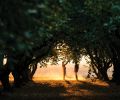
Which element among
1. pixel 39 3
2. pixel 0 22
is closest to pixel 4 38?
pixel 0 22

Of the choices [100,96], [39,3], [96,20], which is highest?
[96,20]

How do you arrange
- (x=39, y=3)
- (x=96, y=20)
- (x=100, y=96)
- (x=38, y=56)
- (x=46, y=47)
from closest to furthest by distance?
(x=39, y=3), (x=96, y=20), (x=100, y=96), (x=46, y=47), (x=38, y=56)

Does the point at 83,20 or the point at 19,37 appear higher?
the point at 83,20

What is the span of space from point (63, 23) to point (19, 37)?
1304 centimetres

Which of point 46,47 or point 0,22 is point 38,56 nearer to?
point 46,47

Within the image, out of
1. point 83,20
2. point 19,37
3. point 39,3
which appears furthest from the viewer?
point 83,20

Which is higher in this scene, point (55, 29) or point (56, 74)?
point (55, 29)

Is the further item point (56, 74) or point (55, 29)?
point (56, 74)

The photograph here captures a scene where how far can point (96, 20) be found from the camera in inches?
708

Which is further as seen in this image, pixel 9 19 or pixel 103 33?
pixel 103 33

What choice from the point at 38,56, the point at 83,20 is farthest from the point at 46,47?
the point at 83,20

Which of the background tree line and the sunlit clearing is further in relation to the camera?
the sunlit clearing

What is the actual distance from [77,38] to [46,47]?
621cm

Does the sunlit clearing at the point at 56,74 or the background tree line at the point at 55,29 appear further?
the sunlit clearing at the point at 56,74
